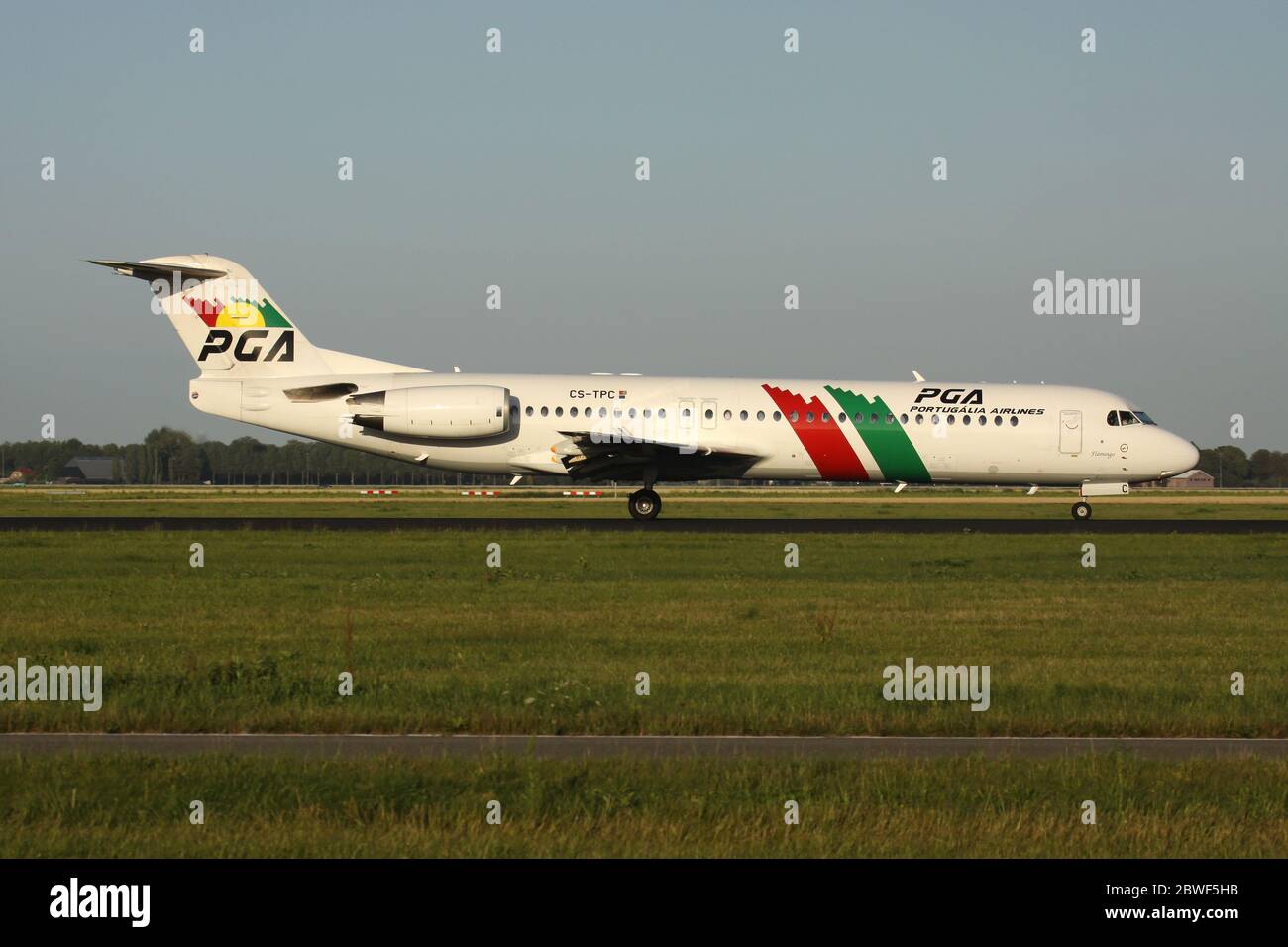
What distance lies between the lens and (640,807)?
9070 mm

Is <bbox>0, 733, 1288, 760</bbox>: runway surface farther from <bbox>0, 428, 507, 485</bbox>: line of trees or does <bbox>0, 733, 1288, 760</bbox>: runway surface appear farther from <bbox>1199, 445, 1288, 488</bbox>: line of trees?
<bbox>1199, 445, 1288, 488</bbox>: line of trees

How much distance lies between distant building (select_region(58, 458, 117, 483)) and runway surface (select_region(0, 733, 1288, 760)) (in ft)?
467

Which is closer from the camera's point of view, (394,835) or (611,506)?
(394,835)

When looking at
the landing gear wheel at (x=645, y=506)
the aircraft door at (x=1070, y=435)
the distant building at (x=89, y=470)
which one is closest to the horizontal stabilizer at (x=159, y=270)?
the landing gear wheel at (x=645, y=506)

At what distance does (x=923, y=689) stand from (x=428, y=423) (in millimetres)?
25387

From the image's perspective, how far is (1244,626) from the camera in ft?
A: 62.2

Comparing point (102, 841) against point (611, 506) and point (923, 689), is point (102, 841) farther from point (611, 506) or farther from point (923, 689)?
point (611, 506)

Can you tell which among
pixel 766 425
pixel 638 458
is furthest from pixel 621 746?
pixel 766 425

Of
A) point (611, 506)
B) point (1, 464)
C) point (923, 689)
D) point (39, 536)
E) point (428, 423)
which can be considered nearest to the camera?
point (923, 689)

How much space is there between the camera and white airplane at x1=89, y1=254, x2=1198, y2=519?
124 ft

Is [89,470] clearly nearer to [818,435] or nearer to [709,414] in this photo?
[709,414]

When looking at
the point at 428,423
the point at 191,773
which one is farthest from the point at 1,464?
the point at 191,773

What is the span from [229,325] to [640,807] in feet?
105

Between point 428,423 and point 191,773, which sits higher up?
point 428,423
